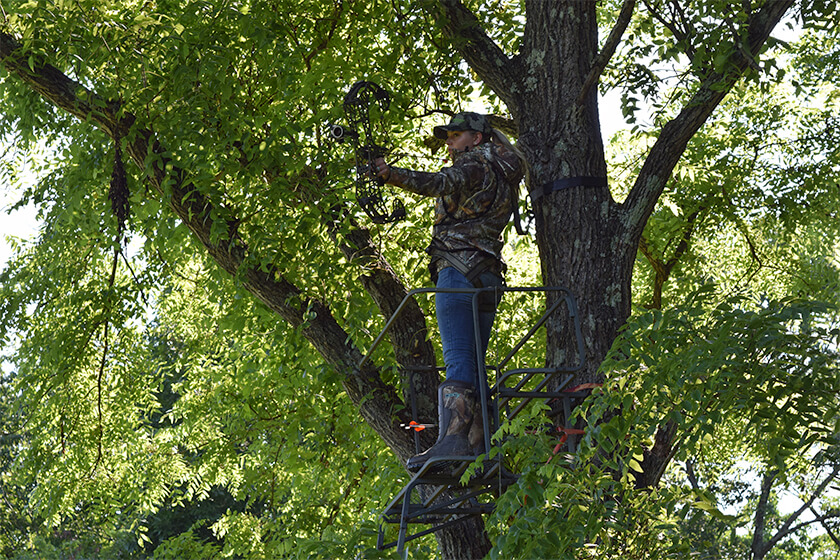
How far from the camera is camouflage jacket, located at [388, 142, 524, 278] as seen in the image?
5.24 m

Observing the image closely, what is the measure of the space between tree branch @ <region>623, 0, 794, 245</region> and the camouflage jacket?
47.5 inches

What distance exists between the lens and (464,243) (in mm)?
5254

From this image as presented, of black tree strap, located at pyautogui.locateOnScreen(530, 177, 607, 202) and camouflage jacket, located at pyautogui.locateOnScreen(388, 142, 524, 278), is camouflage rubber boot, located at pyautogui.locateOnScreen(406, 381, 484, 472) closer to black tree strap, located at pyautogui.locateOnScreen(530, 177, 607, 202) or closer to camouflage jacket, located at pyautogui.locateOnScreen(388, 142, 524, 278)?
camouflage jacket, located at pyautogui.locateOnScreen(388, 142, 524, 278)

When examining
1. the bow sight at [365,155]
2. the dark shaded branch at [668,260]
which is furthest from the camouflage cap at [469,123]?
the dark shaded branch at [668,260]

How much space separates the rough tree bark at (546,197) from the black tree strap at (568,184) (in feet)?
0.09

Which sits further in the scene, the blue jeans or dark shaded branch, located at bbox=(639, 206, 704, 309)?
dark shaded branch, located at bbox=(639, 206, 704, 309)

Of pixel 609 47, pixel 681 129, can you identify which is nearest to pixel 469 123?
pixel 609 47

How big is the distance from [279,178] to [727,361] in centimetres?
329

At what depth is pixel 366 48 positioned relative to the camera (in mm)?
7184

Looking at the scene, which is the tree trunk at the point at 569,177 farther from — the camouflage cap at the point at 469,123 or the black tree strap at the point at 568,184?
the camouflage cap at the point at 469,123

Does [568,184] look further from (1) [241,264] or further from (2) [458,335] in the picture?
(1) [241,264]

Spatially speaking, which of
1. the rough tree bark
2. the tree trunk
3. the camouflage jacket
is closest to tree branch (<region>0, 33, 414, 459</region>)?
the rough tree bark

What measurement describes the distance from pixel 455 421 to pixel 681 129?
2.73 metres

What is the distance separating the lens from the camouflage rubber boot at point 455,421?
4.71 meters
